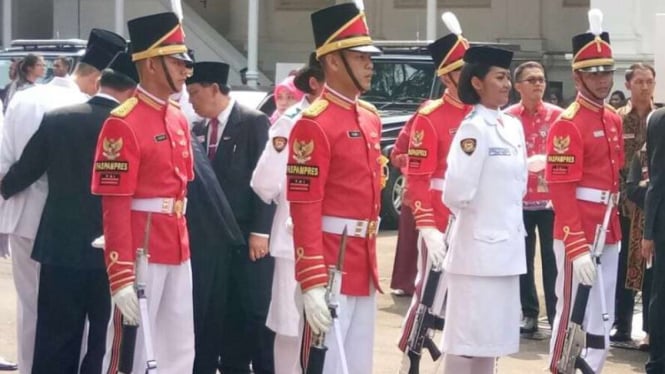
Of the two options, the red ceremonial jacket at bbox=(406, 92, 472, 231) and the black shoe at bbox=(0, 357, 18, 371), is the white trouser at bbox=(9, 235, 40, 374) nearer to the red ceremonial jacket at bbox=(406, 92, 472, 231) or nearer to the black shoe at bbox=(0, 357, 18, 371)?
the black shoe at bbox=(0, 357, 18, 371)

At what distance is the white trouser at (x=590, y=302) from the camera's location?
8.07 metres

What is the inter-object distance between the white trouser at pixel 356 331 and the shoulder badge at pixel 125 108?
1.29 m

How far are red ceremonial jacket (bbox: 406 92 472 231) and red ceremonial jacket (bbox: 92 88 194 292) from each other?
72.8 inches

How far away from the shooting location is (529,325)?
35.0ft

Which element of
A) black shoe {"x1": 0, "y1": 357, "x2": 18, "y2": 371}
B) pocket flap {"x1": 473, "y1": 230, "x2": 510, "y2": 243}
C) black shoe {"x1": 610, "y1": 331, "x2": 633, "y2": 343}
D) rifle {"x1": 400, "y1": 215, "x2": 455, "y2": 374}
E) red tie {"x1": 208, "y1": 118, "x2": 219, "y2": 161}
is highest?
red tie {"x1": 208, "y1": 118, "x2": 219, "y2": 161}

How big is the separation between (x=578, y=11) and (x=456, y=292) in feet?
63.4

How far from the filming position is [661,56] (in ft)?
30.9

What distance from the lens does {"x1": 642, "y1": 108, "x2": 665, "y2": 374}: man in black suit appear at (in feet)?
27.7

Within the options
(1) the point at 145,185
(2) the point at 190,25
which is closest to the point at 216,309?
(1) the point at 145,185

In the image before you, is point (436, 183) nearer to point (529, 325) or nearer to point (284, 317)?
point (284, 317)

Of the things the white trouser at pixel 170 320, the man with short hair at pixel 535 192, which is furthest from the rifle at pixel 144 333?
the man with short hair at pixel 535 192

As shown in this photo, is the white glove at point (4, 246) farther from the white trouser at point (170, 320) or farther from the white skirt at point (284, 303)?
the white trouser at point (170, 320)

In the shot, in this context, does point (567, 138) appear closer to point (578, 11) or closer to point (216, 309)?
point (216, 309)

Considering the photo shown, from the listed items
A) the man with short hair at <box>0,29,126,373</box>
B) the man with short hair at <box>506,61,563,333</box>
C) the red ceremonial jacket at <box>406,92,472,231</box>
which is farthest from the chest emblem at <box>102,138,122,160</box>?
the man with short hair at <box>506,61,563,333</box>
